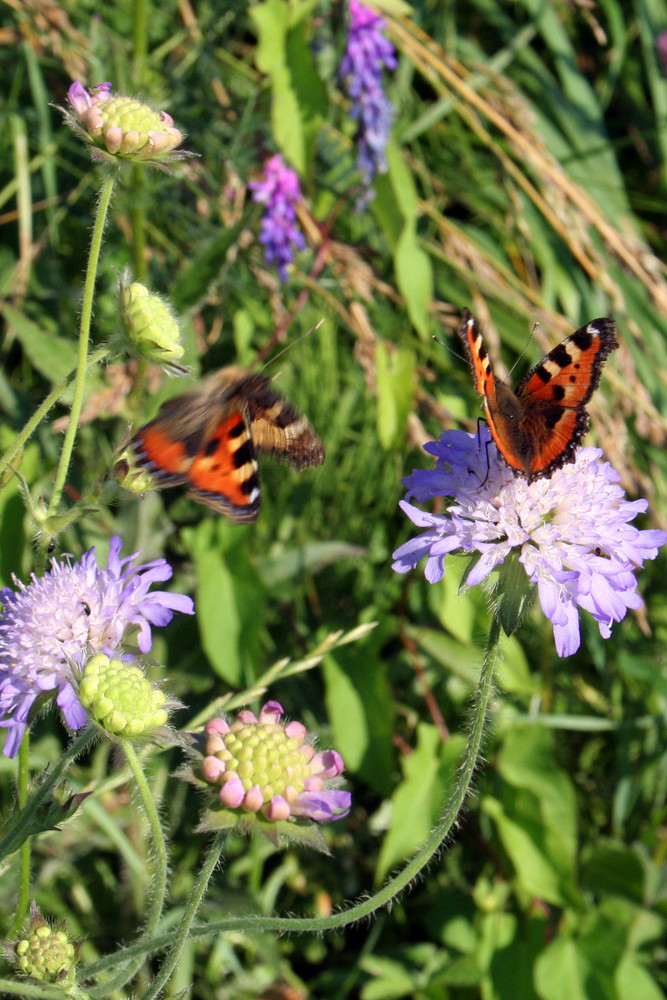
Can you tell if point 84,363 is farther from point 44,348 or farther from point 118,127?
point 44,348

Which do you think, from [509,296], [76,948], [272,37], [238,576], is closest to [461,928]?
[238,576]

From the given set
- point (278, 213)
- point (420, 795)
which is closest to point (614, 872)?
point (420, 795)

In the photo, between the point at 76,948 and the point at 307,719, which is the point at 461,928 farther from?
the point at 76,948

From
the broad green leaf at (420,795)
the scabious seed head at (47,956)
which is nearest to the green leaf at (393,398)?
the broad green leaf at (420,795)

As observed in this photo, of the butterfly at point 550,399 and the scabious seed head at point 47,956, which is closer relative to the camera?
the scabious seed head at point 47,956

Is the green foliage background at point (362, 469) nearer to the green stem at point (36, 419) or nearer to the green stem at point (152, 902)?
the green stem at point (36, 419)

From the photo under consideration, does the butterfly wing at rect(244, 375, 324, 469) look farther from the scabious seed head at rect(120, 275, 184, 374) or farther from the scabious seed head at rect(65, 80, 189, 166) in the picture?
the scabious seed head at rect(65, 80, 189, 166)
